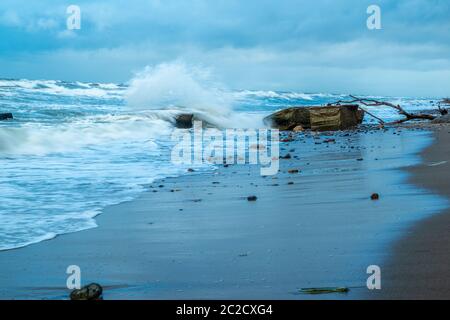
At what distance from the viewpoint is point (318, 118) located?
19.4 m

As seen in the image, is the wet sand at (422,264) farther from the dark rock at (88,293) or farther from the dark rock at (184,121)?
the dark rock at (184,121)

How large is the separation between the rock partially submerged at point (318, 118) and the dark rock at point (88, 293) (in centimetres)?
1666

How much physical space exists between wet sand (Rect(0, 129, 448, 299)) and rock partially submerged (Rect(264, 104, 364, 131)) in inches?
462

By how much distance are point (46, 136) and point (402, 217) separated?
10.1 m

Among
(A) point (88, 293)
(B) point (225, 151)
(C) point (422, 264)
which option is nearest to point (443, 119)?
(B) point (225, 151)

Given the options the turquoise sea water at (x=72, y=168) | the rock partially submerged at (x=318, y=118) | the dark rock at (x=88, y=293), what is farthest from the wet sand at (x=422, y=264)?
the rock partially submerged at (x=318, y=118)

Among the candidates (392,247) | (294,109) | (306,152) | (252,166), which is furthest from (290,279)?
(294,109)

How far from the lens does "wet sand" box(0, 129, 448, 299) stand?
3217 millimetres

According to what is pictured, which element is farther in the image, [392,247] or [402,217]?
[402,217]

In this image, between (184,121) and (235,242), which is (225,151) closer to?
(235,242)

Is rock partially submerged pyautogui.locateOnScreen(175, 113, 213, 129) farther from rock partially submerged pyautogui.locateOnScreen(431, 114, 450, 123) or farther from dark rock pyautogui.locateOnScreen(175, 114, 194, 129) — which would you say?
rock partially submerged pyautogui.locateOnScreen(431, 114, 450, 123)
